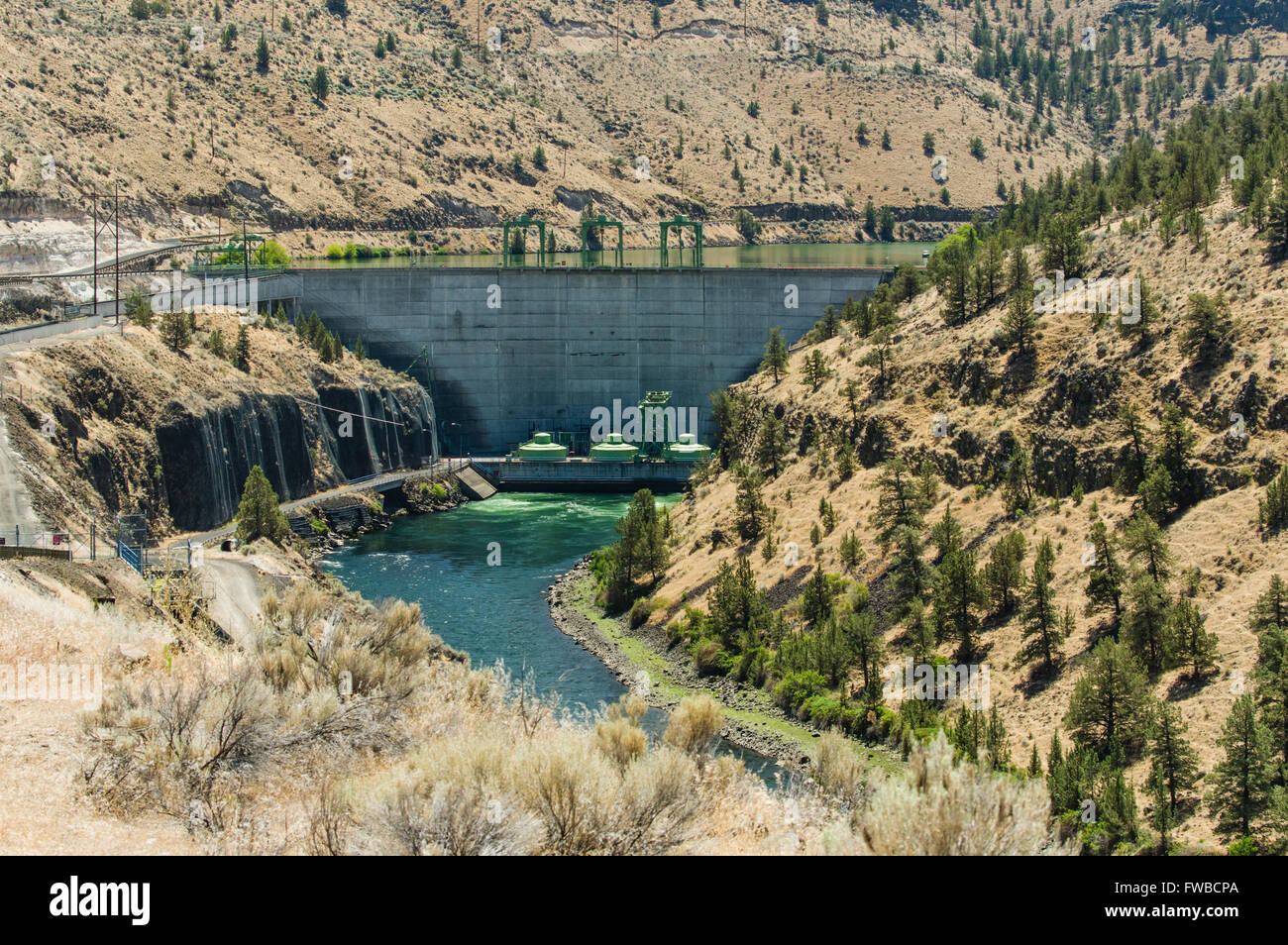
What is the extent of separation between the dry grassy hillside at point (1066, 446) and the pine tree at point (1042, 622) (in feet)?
1.71

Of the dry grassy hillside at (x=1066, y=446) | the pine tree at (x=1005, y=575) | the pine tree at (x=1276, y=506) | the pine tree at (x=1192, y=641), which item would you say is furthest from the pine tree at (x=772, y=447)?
the pine tree at (x=1192, y=641)

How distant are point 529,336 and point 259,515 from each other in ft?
145

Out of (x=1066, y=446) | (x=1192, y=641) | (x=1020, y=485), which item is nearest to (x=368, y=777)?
(x=1192, y=641)

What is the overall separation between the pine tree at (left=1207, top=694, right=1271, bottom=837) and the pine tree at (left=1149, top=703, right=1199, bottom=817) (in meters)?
1.32

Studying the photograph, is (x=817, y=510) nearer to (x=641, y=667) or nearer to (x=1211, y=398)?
(x=641, y=667)

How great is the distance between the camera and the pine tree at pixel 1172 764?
39.8 m

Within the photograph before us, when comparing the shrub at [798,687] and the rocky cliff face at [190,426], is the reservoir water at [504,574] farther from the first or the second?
the rocky cliff face at [190,426]

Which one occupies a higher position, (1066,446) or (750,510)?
(1066,446)

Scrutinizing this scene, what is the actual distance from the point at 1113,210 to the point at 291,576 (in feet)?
148

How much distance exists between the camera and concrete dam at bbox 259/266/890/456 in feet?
370

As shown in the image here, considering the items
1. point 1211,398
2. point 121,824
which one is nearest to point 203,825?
point 121,824

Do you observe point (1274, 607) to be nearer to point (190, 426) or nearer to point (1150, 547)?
point (1150, 547)

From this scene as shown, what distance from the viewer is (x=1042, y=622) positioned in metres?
51.2
